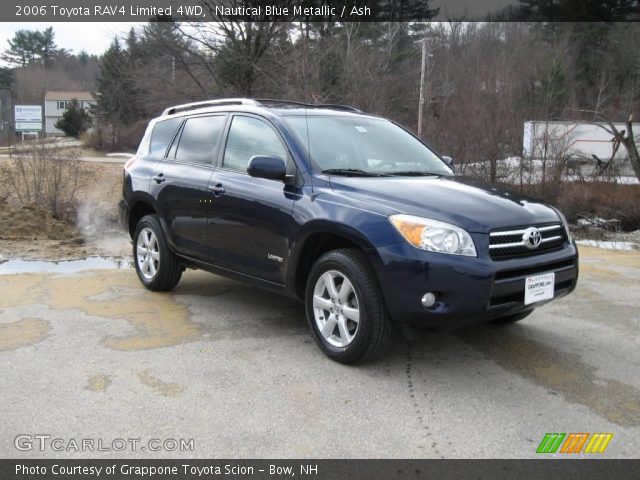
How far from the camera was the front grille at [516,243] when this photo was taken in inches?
149

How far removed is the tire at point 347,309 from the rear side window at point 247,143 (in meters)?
1.09

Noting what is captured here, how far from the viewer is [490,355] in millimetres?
4465

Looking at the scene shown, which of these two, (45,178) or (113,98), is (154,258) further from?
(113,98)

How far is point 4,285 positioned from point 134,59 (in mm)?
29896

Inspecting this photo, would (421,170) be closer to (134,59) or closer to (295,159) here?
(295,159)

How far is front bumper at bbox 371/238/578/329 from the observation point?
3645 mm

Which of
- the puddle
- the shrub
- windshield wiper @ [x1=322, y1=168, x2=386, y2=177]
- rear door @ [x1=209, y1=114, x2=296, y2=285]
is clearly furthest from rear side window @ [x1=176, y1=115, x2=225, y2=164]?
the shrub

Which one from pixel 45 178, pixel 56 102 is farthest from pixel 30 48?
pixel 45 178

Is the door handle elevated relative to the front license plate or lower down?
elevated

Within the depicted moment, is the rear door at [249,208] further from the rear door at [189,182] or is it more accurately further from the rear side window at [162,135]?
the rear side window at [162,135]

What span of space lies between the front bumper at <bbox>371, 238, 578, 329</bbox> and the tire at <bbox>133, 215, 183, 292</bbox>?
9.01ft

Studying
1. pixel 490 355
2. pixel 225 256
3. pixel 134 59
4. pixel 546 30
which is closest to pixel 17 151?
pixel 225 256

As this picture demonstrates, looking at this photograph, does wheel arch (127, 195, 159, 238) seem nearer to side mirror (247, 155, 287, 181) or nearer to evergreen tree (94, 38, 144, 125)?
side mirror (247, 155, 287, 181)
